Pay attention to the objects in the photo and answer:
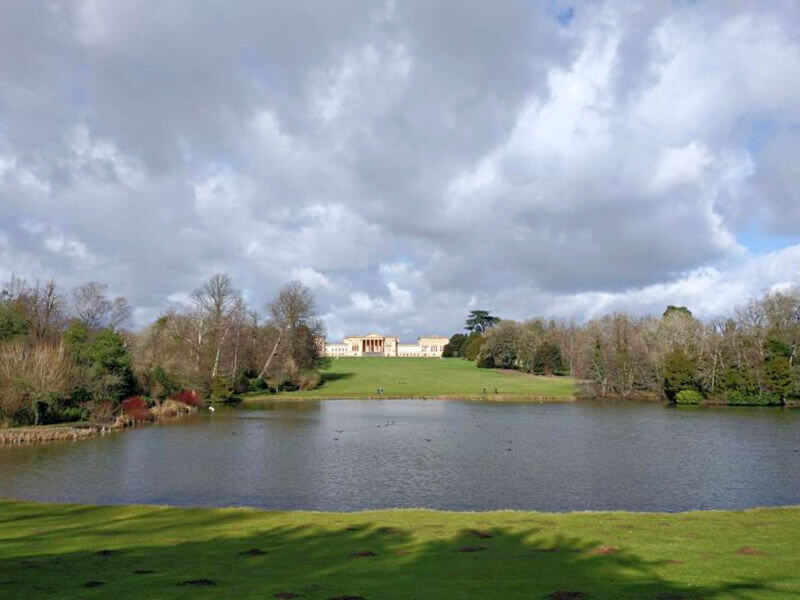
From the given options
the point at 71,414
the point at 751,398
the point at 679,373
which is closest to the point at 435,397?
the point at 679,373

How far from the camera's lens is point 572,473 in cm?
3172

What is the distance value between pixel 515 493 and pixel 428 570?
14514 mm

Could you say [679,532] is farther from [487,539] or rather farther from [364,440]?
[364,440]

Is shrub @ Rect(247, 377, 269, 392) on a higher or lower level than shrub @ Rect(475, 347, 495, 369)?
lower

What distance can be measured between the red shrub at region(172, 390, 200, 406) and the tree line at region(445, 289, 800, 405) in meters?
50.2

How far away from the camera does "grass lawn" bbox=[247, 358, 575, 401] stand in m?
92.4

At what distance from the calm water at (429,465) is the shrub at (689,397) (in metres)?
23.3

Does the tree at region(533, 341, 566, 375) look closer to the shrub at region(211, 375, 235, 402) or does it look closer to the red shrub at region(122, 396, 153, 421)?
the shrub at region(211, 375, 235, 402)

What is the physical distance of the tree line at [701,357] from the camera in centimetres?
7959

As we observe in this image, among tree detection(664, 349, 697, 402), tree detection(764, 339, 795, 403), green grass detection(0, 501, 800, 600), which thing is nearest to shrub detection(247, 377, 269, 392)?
tree detection(664, 349, 697, 402)

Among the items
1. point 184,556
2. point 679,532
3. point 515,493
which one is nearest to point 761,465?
point 515,493

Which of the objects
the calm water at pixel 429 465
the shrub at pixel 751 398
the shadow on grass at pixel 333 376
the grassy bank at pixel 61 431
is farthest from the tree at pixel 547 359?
the grassy bank at pixel 61 431

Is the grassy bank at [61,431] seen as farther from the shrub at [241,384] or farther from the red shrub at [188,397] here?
the shrub at [241,384]

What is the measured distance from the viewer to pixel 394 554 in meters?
15.4
